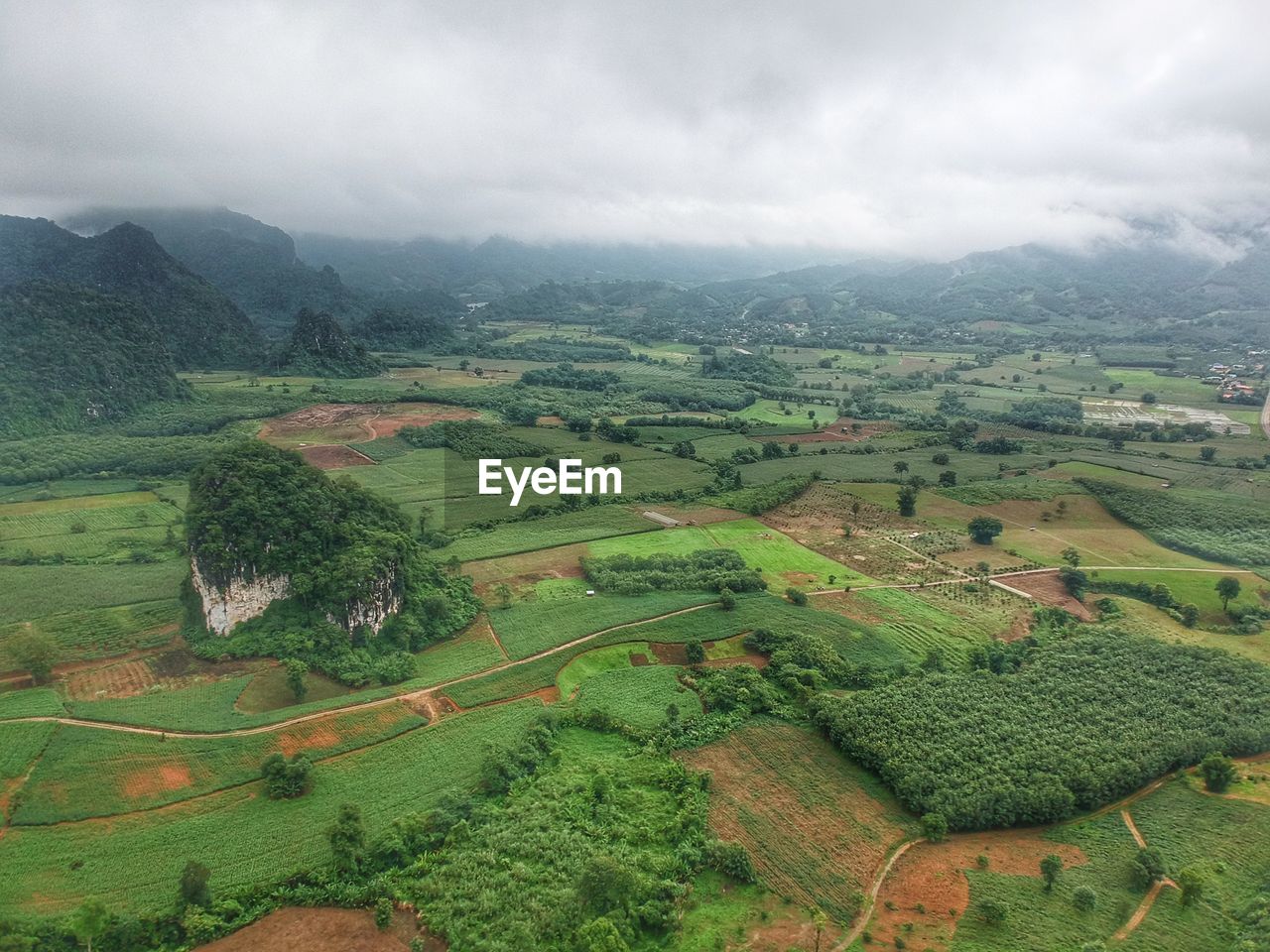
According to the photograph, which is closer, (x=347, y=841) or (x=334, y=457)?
(x=347, y=841)

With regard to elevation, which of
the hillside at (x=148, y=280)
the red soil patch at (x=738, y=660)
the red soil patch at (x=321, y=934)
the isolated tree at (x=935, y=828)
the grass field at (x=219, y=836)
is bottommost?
the red soil patch at (x=321, y=934)

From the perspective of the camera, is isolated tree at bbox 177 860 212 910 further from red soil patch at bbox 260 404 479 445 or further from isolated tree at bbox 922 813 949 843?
red soil patch at bbox 260 404 479 445

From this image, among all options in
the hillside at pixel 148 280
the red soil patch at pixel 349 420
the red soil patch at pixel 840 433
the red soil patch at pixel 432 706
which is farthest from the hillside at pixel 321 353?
the red soil patch at pixel 432 706

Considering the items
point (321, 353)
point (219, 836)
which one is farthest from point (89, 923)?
point (321, 353)

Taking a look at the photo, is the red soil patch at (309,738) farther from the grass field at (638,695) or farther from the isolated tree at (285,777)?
the grass field at (638,695)

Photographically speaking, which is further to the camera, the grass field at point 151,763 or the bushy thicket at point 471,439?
the bushy thicket at point 471,439

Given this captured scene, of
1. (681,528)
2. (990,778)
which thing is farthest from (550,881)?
(681,528)

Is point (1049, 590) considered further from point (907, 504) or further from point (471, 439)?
point (471, 439)
